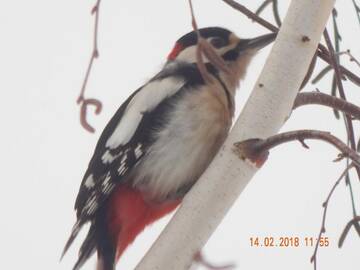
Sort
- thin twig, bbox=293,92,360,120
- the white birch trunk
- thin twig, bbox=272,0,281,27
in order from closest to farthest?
the white birch trunk
thin twig, bbox=293,92,360,120
thin twig, bbox=272,0,281,27

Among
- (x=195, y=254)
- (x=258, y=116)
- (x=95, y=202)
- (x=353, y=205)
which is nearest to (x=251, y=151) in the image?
(x=258, y=116)

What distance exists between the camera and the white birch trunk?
1233 millimetres

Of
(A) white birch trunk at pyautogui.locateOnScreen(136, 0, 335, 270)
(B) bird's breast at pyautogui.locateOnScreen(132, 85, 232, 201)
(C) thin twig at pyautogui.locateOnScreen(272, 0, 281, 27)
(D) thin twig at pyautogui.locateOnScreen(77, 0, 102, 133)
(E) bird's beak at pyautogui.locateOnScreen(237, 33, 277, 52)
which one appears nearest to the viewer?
(D) thin twig at pyautogui.locateOnScreen(77, 0, 102, 133)

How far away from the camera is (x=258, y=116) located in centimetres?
133

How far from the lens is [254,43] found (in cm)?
219

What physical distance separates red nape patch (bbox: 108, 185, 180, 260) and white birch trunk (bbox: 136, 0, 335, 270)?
64 cm

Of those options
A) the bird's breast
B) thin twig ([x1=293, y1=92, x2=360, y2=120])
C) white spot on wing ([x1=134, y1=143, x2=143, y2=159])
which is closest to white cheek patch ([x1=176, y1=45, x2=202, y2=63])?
the bird's breast

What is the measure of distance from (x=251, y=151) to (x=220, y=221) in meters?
0.16

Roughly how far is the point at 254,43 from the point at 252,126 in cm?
92

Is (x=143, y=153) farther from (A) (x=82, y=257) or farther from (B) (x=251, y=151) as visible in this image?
(B) (x=251, y=151)

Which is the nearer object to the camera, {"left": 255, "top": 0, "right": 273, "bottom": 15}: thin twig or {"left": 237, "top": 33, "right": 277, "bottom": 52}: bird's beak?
{"left": 255, "top": 0, "right": 273, "bottom": 15}: thin twig

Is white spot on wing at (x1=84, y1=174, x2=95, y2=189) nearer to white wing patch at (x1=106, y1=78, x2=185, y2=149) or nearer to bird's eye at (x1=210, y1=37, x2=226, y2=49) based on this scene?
white wing patch at (x1=106, y1=78, x2=185, y2=149)

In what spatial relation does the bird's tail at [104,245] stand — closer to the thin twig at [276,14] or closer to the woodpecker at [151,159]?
the woodpecker at [151,159]

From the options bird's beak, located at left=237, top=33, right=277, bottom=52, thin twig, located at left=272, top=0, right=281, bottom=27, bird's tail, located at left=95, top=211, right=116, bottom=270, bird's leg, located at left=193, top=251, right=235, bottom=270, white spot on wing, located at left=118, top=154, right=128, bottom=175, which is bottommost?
bird's leg, located at left=193, top=251, right=235, bottom=270
